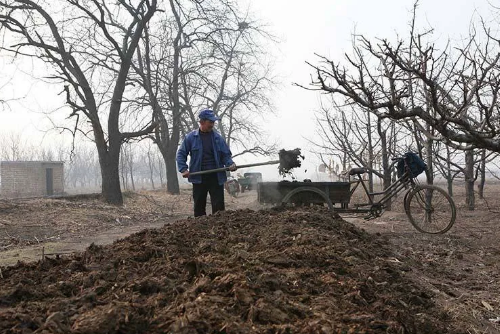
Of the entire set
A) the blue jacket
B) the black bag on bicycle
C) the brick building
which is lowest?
the black bag on bicycle

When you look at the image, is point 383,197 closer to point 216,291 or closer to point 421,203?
point 421,203

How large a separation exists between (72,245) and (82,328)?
578cm

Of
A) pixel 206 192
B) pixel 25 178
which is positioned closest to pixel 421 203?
pixel 206 192

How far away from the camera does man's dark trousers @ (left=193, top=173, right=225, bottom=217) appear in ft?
21.3

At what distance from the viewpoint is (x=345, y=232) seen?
548 cm

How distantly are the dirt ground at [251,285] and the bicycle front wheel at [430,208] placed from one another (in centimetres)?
160

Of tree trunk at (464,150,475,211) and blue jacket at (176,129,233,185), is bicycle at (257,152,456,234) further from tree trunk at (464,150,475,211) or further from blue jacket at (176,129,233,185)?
tree trunk at (464,150,475,211)

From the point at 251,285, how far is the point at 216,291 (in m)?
0.20

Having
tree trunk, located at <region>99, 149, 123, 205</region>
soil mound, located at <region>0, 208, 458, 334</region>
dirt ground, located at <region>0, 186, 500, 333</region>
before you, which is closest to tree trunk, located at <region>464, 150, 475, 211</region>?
dirt ground, located at <region>0, 186, 500, 333</region>

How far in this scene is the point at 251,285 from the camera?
8.32 feet

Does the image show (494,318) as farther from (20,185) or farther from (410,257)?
(20,185)

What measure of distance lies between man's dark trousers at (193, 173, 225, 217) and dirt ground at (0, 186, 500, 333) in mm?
649

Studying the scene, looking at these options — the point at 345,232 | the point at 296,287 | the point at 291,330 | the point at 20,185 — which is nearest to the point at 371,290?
the point at 296,287

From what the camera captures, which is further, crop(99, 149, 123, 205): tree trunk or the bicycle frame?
crop(99, 149, 123, 205): tree trunk
